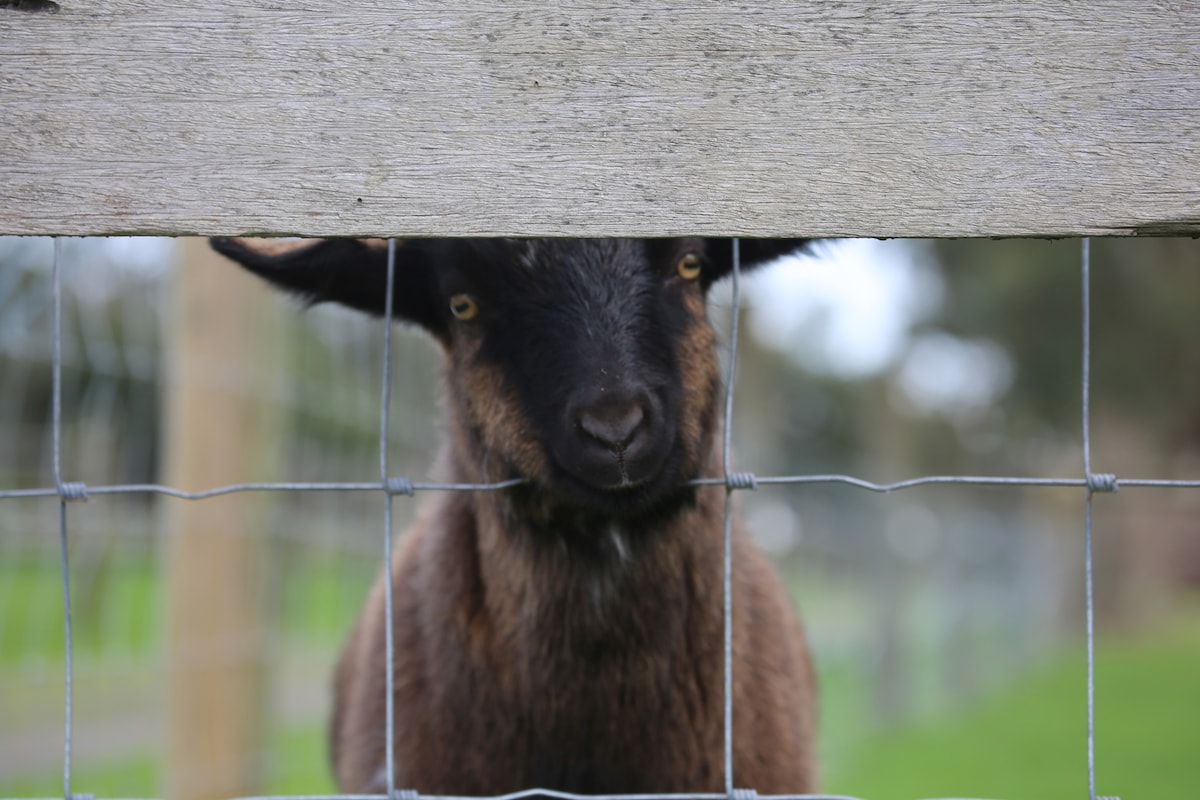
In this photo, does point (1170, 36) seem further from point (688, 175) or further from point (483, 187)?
point (483, 187)

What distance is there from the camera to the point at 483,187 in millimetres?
2064

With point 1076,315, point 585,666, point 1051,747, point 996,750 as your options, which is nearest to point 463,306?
point 585,666


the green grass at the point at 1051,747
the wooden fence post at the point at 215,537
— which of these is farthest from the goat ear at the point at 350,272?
the green grass at the point at 1051,747

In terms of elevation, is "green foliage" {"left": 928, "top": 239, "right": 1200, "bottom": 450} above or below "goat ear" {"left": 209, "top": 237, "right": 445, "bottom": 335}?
above

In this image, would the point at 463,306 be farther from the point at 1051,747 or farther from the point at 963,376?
the point at 963,376

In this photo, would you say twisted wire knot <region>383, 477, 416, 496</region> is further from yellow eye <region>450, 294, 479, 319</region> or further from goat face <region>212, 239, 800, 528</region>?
yellow eye <region>450, 294, 479, 319</region>

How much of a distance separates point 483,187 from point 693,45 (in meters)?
0.44

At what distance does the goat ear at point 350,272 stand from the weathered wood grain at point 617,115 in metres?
0.99

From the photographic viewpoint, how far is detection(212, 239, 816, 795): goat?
2.93 meters

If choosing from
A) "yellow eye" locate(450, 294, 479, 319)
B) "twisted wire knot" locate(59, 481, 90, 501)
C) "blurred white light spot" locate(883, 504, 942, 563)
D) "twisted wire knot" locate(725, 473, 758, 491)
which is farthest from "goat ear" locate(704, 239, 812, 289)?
"blurred white light spot" locate(883, 504, 942, 563)

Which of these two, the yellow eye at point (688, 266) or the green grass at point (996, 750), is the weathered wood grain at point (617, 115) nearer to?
the yellow eye at point (688, 266)

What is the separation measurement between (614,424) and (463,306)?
0.71m

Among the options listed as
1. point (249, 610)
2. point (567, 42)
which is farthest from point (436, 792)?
point (249, 610)

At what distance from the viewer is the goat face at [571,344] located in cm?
274
